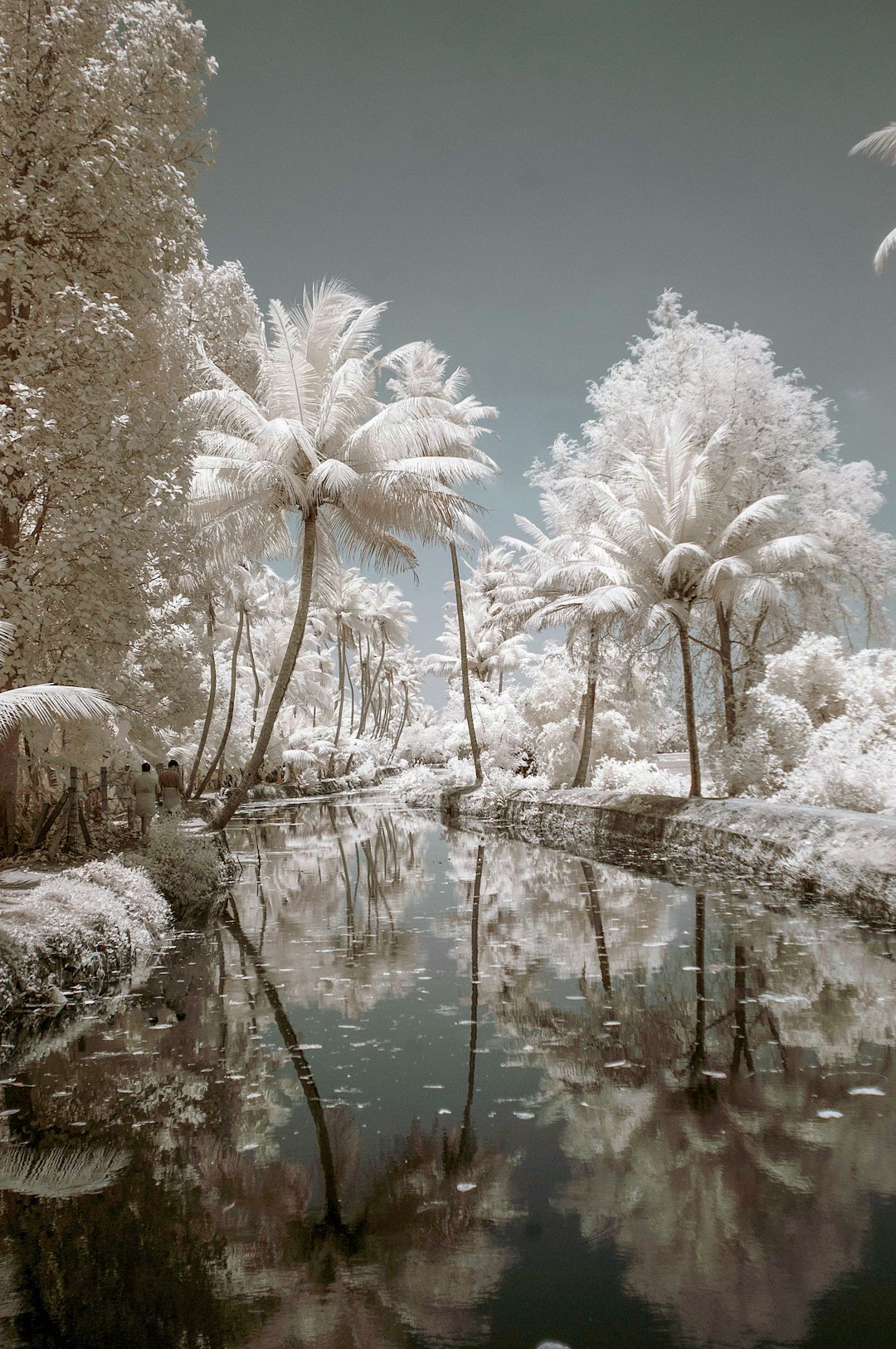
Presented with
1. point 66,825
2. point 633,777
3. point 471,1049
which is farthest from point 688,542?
point 471,1049

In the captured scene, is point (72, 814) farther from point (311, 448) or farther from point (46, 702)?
point (311, 448)

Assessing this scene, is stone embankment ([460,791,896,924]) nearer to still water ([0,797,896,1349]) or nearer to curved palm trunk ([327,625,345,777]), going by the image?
still water ([0,797,896,1349])

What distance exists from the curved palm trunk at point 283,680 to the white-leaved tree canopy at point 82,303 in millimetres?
5797

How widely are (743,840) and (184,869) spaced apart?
337 inches

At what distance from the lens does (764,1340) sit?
2.53 metres

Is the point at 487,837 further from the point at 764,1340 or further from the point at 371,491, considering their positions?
the point at 764,1340

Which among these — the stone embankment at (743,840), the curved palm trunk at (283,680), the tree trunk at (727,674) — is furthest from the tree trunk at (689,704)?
the curved palm trunk at (283,680)

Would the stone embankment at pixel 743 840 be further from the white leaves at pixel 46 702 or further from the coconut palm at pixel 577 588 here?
the white leaves at pixel 46 702

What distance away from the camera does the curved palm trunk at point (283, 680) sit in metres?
14.9

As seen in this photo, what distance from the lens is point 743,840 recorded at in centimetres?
1248

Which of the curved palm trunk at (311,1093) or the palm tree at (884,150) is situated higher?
the palm tree at (884,150)

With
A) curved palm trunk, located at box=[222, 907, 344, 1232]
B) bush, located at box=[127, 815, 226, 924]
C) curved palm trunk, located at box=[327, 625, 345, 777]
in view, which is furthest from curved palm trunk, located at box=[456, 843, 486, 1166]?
curved palm trunk, located at box=[327, 625, 345, 777]

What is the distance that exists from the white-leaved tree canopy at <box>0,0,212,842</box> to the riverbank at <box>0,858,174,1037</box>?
2.20 metres

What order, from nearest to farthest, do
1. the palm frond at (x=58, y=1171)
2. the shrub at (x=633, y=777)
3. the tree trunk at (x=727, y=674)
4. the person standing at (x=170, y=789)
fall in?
the palm frond at (x=58, y=1171), the person standing at (x=170, y=789), the tree trunk at (x=727, y=674), the shrub at (x=633, y=777)
